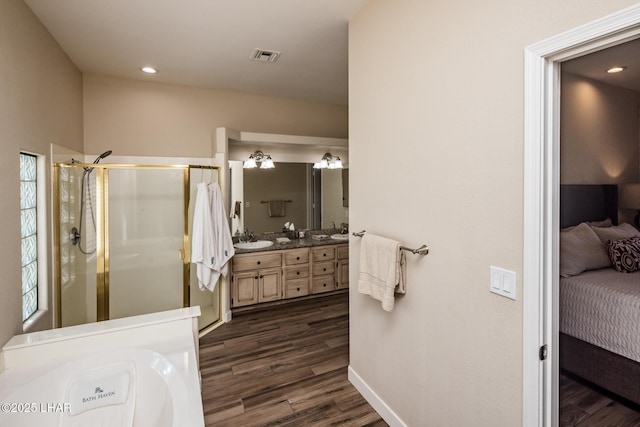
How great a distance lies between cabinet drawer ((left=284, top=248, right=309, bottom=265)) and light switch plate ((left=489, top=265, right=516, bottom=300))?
2847 millimetres

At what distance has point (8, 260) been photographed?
1771 millimetres

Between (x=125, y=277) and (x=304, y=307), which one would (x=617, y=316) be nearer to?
(x=304, y=307)

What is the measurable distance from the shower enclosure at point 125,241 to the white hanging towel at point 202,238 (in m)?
0.14

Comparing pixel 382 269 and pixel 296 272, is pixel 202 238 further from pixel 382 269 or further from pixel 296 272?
pixel 382 269

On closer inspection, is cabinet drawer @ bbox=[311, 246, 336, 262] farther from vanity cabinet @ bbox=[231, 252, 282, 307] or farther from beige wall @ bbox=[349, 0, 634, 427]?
beige wall @ bbox=[349, 0, 634, 427]

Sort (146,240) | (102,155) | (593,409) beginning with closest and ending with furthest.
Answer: (593,409) < (102,155) < (146,240)

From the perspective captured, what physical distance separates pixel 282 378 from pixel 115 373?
122cm

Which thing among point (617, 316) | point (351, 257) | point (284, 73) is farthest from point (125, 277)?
point (617, 316)

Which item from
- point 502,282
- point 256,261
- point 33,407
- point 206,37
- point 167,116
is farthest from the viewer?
point 256,261

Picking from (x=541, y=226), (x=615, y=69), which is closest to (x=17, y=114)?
(x=541, y=226)

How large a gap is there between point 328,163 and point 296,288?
1904 millimetres

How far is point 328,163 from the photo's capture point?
469 centimetres

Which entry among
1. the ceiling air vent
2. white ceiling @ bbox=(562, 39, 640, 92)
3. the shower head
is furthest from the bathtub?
the ceiling air vent

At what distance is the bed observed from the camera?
1.76 meters
